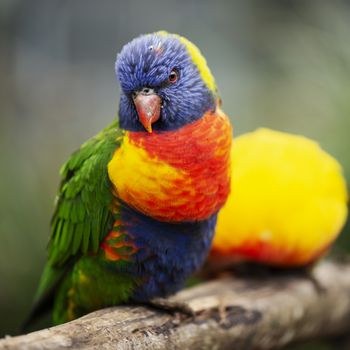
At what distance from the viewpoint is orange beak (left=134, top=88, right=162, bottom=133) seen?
1.88 m

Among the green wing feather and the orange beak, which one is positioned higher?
the orange beak

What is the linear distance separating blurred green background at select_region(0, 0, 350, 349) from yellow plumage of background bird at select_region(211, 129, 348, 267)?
3.63ft

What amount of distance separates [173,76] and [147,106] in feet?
0.53

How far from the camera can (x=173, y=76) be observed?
6.44 ft

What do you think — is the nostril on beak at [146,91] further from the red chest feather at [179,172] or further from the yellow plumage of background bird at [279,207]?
the yellow plumage of background bird at [279,207]

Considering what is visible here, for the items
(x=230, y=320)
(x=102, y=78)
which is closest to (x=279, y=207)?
(x=230, y=320)

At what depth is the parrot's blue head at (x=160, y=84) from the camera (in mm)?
1892

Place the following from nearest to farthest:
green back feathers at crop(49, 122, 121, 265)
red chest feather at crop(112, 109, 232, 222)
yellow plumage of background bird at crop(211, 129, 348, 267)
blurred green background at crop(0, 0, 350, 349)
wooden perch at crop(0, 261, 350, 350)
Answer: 1. wooden perch at crop(0, 261, 350, 350)
2. red chest feather at crop(112, 109, 232, 222)
3. green back feathers at crop(49, 122, 121, 265)
4. yellow plumage of background bird at crop(211, 129, 348, 267)
5. blurred green background at crop(0, 0, 350, 349)

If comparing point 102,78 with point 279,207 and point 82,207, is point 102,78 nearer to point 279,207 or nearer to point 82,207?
point 279,207

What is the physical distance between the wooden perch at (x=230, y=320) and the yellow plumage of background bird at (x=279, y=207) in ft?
0.58

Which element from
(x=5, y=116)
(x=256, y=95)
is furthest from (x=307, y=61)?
(x=5, y=116)

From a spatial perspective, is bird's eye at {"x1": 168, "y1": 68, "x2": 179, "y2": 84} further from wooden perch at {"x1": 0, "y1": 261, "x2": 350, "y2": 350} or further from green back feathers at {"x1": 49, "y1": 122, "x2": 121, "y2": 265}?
wooden perch at {"x1": 0, "y1": 261, "x2": 350, "y2": 350}

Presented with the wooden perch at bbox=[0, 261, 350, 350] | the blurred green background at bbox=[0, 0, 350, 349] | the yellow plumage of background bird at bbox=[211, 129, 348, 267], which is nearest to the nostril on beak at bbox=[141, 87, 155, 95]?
the wooden perch at bbox=[0, 261, 350, 350]

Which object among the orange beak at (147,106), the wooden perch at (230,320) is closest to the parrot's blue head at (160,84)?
the orange beak at (147,106)
